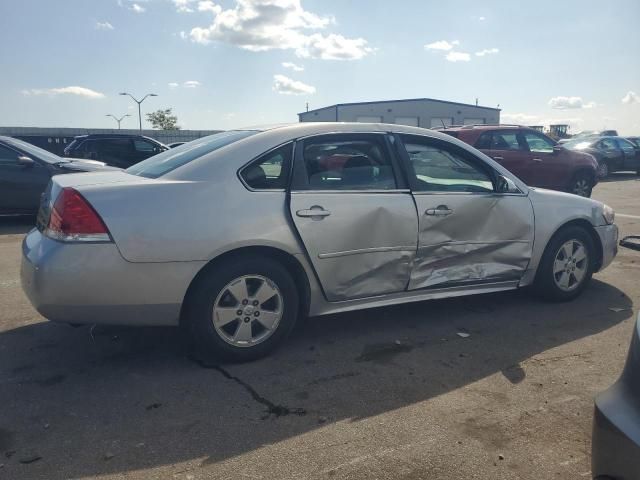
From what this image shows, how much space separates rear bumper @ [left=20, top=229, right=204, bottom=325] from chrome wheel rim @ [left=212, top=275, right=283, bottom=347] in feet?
0.85

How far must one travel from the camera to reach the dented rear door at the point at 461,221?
4164 millimetres

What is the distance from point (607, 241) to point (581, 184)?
8.48m

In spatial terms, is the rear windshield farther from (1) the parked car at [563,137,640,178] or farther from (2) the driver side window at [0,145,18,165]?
(1) the parked car at [563,137,640,178]

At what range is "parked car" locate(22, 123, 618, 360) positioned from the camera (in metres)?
3.22

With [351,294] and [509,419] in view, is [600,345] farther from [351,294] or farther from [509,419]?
[351,294]

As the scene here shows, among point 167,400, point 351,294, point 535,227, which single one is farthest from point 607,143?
point 167,400

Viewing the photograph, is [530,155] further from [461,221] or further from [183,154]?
[183,154]

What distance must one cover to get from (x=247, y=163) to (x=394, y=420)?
70.9 inches

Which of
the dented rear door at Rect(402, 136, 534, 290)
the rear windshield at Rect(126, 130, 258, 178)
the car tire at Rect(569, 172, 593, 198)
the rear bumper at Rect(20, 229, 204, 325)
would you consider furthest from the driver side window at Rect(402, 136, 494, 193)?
the car tire at Rect(569, 172, 593, 198)

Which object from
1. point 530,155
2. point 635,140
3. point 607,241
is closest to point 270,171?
point 607,241

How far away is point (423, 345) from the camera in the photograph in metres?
3.98

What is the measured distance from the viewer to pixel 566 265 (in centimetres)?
490

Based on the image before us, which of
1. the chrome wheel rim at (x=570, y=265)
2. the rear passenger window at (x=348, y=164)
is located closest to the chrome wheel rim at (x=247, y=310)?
the rear passenger window at (x=348, y=164)

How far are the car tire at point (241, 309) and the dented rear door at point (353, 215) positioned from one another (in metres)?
0.31
